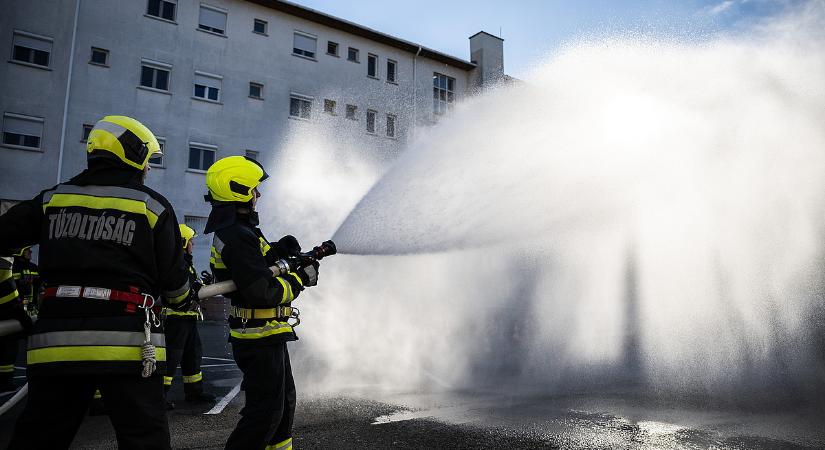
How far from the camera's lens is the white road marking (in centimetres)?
551

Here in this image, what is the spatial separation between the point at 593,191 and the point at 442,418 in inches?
153

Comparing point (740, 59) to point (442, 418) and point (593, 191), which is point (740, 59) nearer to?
point (593, 191)

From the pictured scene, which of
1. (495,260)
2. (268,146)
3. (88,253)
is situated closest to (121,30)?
(268,146)

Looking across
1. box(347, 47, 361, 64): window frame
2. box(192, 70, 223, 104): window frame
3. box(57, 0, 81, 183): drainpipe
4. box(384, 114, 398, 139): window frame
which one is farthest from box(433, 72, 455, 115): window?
box(57, 0, 81, 183): drainpipe

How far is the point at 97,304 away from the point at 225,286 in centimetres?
83

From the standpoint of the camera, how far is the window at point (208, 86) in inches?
829

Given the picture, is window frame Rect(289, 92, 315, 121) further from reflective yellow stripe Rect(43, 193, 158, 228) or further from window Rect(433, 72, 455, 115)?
reflective yellow stripe Rect(43, 193, 158, 228)

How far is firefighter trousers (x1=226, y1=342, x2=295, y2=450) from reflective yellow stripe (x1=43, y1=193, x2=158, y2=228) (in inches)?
48.6

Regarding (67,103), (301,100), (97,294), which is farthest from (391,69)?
(97,294)

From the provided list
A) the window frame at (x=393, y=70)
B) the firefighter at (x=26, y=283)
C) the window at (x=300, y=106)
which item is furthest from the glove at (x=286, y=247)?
the window frame at (x=393, y=70)

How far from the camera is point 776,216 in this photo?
7336 mm

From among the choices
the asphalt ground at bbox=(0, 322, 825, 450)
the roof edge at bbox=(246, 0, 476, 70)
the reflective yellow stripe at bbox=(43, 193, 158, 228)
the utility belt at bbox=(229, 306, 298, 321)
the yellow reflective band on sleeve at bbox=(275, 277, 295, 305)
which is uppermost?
the roof edge at bbox=(246, 0, 476, 70)

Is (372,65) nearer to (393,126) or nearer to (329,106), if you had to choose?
(393,126)

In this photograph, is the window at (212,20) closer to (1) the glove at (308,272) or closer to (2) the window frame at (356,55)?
(2) the window frame at (356,55)
